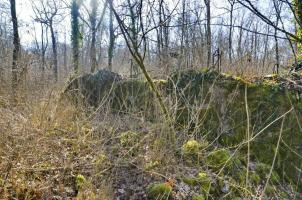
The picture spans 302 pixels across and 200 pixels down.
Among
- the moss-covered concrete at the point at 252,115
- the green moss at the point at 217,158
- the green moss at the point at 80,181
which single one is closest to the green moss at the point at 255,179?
the green moss at the point at 217,158

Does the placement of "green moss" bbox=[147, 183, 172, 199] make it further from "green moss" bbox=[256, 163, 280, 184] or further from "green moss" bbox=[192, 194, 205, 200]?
"green moss" bbox=[256, 163, 280, 184]

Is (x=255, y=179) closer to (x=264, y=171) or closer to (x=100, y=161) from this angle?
(x=264, y=171)

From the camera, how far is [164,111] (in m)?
4.53

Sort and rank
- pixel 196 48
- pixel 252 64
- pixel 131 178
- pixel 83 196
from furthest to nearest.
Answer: pixel 196 48
pixel 252 64
pixel 131 178
pixel 83 196

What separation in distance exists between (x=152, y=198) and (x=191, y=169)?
791mm

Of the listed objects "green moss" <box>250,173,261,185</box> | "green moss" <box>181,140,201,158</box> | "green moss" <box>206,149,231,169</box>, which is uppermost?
"green moss" <box>181,140,201,158</box>

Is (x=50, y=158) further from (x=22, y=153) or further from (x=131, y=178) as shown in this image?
(x=131, y=178)

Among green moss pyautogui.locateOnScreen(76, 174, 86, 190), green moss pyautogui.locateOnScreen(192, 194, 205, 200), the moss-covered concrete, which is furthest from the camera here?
the moss-covered concrete

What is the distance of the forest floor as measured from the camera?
3.47 m

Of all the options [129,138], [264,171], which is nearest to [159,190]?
[129,138]

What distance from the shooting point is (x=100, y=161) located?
13.1ft

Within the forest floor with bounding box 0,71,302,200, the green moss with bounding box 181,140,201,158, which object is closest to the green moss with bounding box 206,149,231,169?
the forest floor with bounding box 0,71,302,200

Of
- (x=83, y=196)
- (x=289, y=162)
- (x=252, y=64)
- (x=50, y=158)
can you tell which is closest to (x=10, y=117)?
(x=50, y=158)

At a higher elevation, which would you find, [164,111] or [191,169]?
[164,111]
